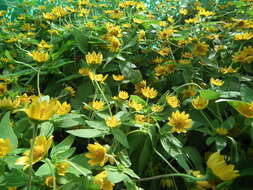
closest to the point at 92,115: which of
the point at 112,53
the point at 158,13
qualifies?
the point at 112,53

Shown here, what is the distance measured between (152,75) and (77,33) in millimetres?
324

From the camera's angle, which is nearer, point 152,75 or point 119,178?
point 119,178

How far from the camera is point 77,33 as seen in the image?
1.16 m

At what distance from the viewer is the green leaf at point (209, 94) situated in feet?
2.60

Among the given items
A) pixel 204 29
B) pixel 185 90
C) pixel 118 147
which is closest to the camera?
pixel 118 147

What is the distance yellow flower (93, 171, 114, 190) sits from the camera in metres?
0.56

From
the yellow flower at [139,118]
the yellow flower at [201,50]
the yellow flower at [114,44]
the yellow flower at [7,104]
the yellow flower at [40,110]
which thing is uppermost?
the yellow flower at [114,44]

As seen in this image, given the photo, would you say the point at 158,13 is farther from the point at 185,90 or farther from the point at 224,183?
the point at 224,183

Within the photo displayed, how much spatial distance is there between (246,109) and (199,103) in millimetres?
133

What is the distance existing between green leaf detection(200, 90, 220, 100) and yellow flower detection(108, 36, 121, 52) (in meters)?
0.39

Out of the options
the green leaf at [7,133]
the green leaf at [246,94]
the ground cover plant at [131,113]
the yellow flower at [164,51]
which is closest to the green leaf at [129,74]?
the ground cover plant at [131,113]

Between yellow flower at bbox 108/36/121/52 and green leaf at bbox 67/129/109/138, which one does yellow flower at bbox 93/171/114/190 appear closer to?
green leaf at bbox 67/129/109/138

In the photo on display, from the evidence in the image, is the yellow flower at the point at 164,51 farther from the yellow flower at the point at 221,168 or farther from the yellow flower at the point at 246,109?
the yellow flower at the point at 221,168

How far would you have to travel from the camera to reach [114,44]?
1.07 metres
